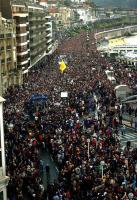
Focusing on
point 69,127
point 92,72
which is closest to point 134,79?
point 92,72

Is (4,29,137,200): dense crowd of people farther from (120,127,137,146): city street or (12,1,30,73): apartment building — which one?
(12,1,30,73): apartment building

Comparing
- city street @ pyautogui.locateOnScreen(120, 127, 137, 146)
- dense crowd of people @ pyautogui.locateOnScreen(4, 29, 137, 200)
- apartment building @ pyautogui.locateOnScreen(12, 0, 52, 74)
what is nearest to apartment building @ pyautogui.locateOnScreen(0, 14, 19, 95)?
apartment building @ pyautogui.locateOnScreen(12, 0, 52, 74)

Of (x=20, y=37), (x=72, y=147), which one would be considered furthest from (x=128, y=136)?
(x=20, y=37)

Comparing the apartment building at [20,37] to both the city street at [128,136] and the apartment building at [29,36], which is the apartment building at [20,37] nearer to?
the apartment building at [29,36]

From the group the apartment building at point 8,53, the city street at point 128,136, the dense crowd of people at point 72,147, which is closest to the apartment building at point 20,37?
the apartment building at point 8,53

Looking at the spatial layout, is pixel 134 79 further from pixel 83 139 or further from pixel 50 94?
pixel 83 139
